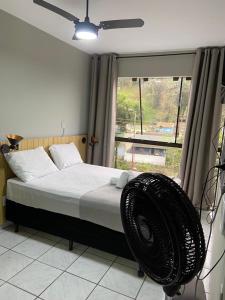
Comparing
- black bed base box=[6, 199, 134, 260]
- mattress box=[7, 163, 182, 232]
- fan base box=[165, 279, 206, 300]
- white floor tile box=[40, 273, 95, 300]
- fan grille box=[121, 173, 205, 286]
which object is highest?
fan grille box=[121, 173, 205, 286]

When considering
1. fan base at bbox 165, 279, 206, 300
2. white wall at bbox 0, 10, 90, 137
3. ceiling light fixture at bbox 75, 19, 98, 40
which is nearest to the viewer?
fan base at bbox 165, 279, 206, 300

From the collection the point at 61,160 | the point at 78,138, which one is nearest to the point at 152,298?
the point at 61,160

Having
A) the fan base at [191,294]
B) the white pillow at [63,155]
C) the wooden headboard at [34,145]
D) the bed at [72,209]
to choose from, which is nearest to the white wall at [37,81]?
the wooden headboard at [34,145]

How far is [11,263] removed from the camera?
83.4 inches

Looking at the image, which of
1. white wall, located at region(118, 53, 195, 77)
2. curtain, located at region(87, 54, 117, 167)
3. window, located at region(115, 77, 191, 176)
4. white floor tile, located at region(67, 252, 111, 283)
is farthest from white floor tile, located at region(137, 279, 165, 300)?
white wall, located at region(118, 53, 195, 77)

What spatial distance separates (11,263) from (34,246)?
0.32 metres

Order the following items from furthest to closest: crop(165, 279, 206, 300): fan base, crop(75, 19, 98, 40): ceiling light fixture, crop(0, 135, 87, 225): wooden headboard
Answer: crop(0, 135, 87, 225): wooden headboard, crop(75, 19, 98, 40): ceiling light fixture, crop(165, 279, 206, 300): fan base

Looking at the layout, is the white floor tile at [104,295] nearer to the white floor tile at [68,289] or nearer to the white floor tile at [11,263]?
the white floor tile at [68,289]

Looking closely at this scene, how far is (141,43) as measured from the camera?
11.7ft

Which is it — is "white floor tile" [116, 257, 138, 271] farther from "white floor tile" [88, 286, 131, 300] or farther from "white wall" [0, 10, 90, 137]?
"white wall" [0, 10, 90, 137]

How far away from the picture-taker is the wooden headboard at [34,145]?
269 cm

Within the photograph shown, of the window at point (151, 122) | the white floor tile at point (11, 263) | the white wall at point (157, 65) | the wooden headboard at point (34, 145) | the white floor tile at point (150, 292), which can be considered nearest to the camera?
the white floor tile at point (150, 292)

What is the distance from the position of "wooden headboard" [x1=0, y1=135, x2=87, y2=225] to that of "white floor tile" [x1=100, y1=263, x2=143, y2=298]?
4.87ft

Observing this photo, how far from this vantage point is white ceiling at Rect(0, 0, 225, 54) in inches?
92.0
